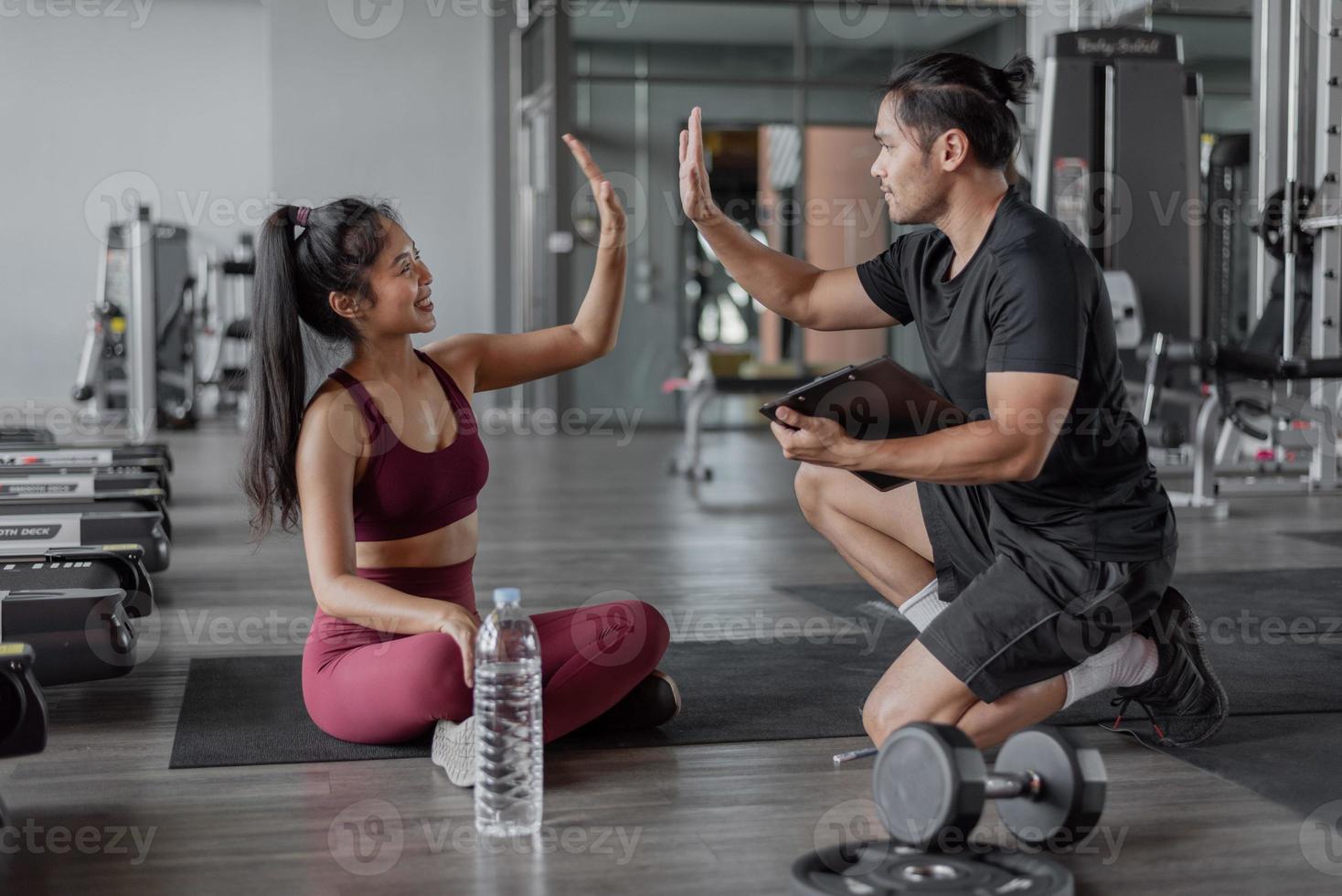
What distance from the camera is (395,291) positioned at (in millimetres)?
2008

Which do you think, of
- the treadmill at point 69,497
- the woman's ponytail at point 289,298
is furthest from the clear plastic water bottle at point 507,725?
the treadmill at point 69,497

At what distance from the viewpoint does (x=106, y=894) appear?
62.0 inches

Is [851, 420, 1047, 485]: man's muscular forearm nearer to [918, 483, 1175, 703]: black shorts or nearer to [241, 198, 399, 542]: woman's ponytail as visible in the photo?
[918, 483, 1175, 703]: black shorts

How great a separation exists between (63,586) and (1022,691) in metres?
1.71

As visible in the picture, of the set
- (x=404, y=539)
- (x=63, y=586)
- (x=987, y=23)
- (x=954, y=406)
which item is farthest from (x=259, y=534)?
(x=987, y=23)

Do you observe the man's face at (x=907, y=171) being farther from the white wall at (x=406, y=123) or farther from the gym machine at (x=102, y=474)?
the white wall at (x=406, y=123)

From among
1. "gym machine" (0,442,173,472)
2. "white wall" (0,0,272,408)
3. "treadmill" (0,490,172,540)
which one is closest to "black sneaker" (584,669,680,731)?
"treadmill" (0,490,172,540)

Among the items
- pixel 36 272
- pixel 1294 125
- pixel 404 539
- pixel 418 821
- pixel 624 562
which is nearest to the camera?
pixel 418 821

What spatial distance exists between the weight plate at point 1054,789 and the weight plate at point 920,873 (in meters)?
0.07

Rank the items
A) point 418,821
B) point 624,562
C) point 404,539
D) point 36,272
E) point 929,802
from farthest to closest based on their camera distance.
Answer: point 36,272 → point 624,562 → point 404,539 → point 418,821 → point 929,802

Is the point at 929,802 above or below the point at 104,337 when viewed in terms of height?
below

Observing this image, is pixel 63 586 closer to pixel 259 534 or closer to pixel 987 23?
pixel 259 534

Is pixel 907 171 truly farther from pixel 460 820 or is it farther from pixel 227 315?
pixel 227 315

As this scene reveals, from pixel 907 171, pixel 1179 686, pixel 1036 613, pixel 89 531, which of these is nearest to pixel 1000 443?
pixel 1036 613
